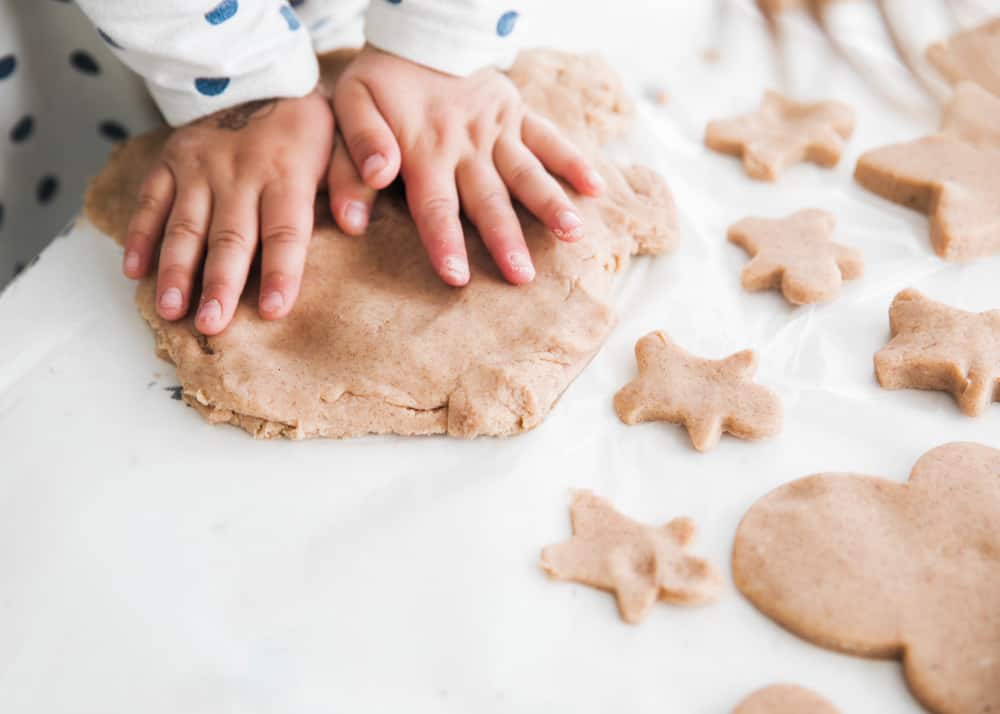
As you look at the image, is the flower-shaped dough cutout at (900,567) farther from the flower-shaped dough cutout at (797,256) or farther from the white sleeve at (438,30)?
the white sleeve at (438,30)

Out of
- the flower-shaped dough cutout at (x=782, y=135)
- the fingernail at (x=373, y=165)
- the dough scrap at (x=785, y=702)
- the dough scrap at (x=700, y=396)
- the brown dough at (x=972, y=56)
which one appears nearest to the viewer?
the dough scrap at (x=785, y=702)

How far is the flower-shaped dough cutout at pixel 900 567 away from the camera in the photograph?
2.16 ft

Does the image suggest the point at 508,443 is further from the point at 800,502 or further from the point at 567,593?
the point at 800,502

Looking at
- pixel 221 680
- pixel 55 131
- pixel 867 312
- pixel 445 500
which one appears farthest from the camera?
pixel 55 131

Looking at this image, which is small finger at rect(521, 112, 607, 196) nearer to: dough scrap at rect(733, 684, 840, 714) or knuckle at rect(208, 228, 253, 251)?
knuckle at rect(208, 228, 253, 251)

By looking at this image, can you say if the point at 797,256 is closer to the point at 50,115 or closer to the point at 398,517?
the point at 398,517

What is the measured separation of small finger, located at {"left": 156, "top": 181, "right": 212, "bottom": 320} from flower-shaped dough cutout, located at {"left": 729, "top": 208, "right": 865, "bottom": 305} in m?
0.59

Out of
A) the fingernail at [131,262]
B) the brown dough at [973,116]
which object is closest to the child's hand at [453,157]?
the fingernail at [131,262]

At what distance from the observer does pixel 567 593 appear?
73 centimetres

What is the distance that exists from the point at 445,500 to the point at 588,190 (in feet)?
1.30

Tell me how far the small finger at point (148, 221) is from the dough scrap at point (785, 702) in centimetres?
73

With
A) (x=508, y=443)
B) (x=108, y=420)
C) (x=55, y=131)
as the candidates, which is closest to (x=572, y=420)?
(x=508, y=443)

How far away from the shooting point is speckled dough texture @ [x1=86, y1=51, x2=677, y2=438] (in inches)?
32.7

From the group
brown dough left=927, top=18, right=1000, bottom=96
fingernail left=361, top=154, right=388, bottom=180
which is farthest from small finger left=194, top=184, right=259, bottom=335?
brown dough left=927, top=18, right=1000, bottom=96
